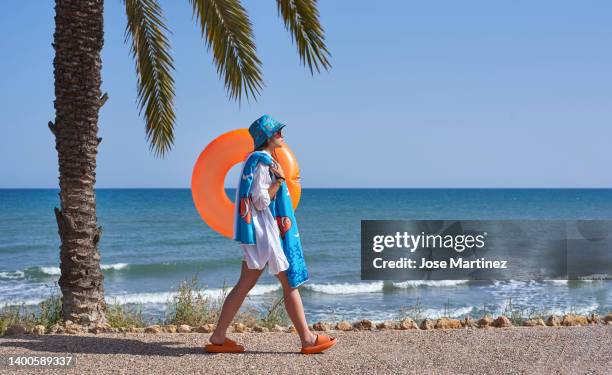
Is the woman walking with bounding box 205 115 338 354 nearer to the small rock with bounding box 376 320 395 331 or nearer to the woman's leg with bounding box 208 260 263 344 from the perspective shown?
the woman's leg with bounding box 208 260 263 344

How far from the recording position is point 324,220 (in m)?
43.2

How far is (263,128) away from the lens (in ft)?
17.5

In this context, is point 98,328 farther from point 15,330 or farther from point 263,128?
point 263,128

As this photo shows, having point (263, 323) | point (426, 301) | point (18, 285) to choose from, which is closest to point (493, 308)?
point (426, 301)

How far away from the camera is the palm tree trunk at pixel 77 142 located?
699cm

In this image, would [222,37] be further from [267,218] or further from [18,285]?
[18,285]

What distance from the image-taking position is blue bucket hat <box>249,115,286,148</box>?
5.34 metres

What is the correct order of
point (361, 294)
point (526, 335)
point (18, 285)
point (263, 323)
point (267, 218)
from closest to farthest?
1. point (267, 218)
2. point (526, 335)
3. point (263, 323)
4. point (361, 294)
5. point (18, 285)

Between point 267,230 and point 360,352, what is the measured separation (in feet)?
4.06

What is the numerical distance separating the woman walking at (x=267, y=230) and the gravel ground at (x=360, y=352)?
290mm

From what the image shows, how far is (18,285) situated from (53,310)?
12.0m

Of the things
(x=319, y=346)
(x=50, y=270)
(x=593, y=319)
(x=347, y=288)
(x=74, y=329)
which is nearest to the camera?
(x=319, y=346)

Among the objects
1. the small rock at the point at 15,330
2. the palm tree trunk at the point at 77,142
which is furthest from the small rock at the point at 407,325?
the small rock at the point at 15,330

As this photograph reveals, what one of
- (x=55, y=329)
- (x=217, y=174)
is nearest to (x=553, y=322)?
(x=217, y=174)
